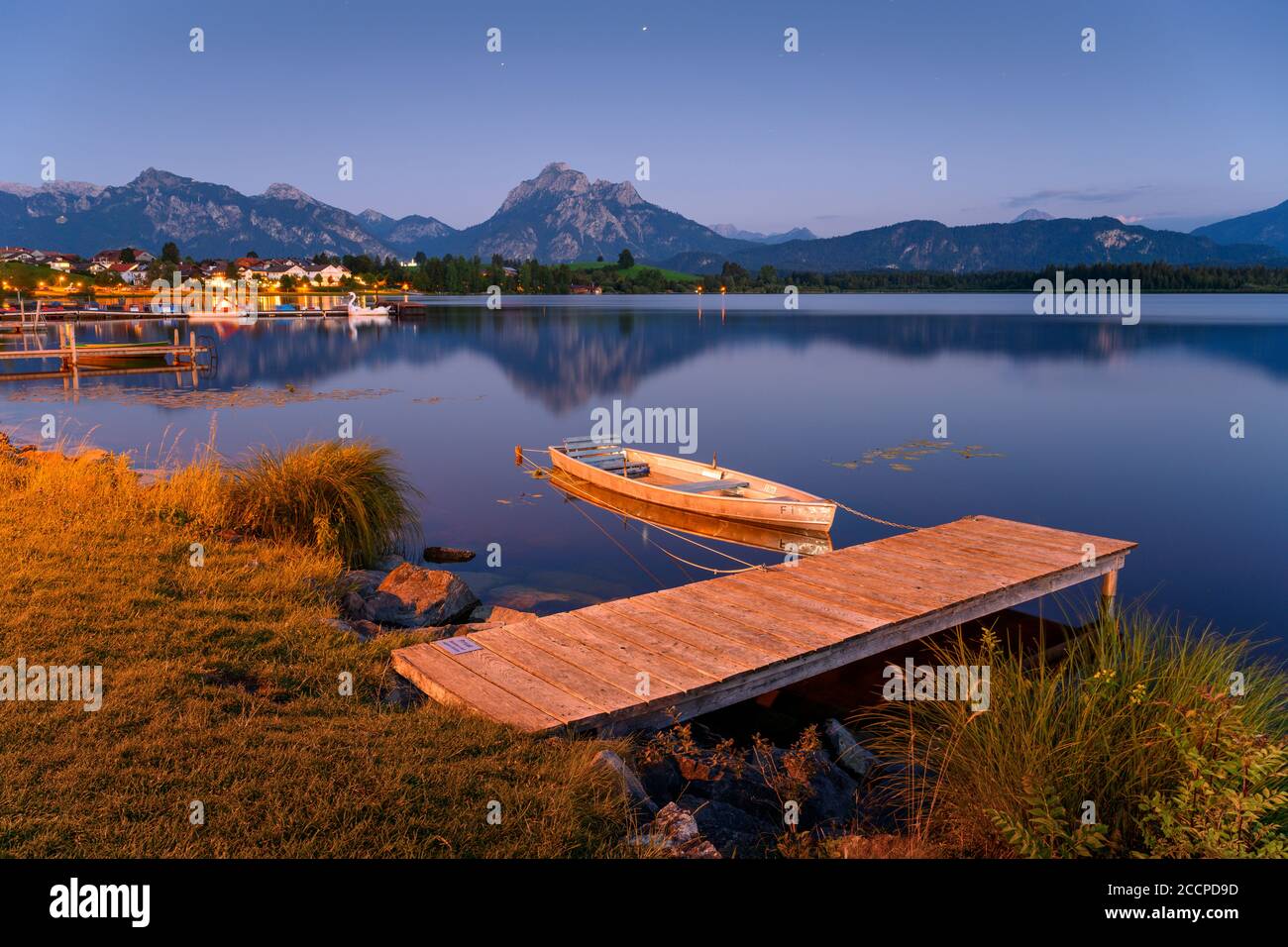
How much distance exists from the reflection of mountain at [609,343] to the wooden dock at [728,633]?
32353 millimetres

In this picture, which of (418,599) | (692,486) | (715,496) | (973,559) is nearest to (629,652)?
(418,599)

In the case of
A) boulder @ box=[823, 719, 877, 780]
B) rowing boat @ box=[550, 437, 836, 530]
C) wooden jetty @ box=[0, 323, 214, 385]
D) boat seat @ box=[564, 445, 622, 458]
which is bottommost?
Result: boulder @ box=[823, 719, 877, 780]

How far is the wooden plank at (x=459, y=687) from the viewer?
7410mm

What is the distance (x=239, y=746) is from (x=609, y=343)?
78.2m

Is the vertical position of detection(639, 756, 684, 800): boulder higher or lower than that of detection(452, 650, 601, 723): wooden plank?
lower

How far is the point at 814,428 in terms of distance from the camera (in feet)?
Answer: 124

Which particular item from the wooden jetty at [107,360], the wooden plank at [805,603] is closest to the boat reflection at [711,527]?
the wooden plank at [805,603]

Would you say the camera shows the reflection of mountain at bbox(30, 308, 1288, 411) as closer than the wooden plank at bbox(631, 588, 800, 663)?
No

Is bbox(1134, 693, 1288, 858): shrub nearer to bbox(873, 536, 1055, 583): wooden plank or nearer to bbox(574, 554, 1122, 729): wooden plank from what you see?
bbox(574, 554, 1122, 729): wooden plank

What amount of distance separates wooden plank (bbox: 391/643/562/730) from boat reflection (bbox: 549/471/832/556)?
11.3 meters

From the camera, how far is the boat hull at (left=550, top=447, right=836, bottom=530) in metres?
19.3

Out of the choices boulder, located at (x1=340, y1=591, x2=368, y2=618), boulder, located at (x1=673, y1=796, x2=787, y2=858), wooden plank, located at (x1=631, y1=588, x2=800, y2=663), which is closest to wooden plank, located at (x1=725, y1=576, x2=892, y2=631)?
wooden plank, located at (x1=631, y1=588, x2=800, y2=663)

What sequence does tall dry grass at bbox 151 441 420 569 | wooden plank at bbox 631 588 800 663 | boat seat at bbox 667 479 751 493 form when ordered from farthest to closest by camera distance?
boat seat at bbox 667 479 751 493 < tall dry grass at bbox 151 441 420 569 < wooden plank at bbox 631 588 800 663

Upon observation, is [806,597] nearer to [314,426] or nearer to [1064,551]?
[1064,551]
